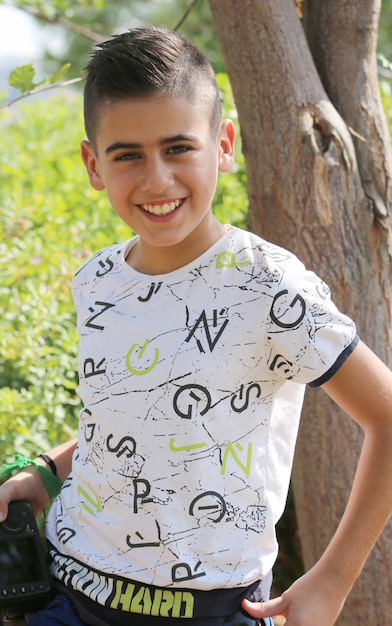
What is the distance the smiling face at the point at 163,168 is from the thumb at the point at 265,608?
0.74 metres

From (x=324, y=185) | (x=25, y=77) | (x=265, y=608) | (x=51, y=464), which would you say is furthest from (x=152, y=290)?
(x=25, y=77)

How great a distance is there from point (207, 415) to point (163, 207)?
448 mm

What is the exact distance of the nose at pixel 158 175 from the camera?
1.88 meters

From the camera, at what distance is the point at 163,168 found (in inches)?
74.3

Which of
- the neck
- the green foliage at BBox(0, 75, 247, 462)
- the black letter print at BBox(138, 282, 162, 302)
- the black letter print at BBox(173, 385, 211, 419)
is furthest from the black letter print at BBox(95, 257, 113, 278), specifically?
the green foliage at BBox(0, 75, 247, 462)

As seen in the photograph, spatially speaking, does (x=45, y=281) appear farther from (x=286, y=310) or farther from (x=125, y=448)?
(x=286, y=310)

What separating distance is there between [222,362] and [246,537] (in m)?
0.36

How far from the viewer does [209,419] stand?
186 cm

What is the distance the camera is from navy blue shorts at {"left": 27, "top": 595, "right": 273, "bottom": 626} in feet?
6.17

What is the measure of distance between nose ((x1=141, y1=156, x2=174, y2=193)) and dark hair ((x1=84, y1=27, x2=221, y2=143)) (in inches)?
5.5

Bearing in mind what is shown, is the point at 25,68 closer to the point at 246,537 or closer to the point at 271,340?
the point at 271,340

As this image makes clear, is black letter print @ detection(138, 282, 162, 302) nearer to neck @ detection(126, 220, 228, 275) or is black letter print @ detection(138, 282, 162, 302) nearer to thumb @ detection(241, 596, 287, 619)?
neck @ detection(126, 220, 228, 275)

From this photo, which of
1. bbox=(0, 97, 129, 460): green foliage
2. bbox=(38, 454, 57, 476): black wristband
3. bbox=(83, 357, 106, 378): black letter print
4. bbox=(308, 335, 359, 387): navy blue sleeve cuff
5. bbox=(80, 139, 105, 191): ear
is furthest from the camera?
bbox=(0, 97, 129, 460): green foliage

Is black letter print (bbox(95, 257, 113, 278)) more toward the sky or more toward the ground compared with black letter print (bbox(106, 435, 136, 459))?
more toward the sky
